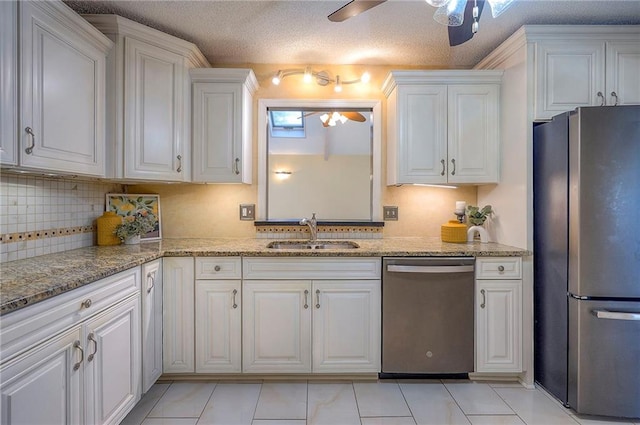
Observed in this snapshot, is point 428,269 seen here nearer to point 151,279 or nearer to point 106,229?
point 151,279

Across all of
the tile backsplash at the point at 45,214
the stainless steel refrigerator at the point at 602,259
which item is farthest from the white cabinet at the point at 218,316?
the stainless steel refrigerator at the point at 602,259

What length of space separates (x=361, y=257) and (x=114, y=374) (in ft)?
4.78

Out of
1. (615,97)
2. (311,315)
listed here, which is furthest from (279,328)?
(615,97)

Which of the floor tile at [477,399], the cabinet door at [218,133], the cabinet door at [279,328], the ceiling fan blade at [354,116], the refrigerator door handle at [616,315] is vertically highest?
the ceiling fan blade at [354,116]

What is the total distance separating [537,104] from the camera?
207 cm

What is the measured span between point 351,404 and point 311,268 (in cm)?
83

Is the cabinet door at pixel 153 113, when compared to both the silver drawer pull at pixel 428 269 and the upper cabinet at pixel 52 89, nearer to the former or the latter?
the upper cabinet at pixel 52 89

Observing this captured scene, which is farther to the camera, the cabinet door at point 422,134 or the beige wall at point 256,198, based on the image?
the beige wall at point 256,198

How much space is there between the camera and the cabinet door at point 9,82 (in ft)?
4.38

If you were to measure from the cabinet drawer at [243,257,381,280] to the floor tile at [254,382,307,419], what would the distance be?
2.31 feet

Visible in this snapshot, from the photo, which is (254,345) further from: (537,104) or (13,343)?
(537,104)

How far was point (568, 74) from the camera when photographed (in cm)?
206

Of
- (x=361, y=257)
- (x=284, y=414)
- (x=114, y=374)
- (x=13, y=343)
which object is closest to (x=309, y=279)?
(x=361, y=257)

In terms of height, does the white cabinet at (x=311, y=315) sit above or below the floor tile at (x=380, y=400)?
above
